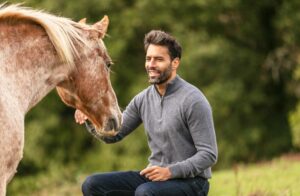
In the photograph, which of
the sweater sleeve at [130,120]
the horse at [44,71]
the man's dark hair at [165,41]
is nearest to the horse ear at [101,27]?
the horse at [44,71]

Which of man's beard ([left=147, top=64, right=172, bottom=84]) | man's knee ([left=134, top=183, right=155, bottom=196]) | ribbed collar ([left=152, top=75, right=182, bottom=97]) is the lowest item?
man's knee ([left=134, top=183, right=155, bottom=196])

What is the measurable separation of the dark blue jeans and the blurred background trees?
1562cm

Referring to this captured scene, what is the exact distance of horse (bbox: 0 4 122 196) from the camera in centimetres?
436

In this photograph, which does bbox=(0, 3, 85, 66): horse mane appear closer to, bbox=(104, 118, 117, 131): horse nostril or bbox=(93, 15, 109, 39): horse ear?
bbox=(93, 15, 109, 39): horse ear

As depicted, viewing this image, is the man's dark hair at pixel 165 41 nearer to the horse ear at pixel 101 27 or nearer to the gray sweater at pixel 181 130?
the gray sweater at pixel 181 130

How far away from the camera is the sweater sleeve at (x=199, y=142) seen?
4930 mm

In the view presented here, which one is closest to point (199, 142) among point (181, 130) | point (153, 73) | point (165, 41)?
point (181, 130)

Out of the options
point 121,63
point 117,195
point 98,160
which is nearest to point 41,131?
point 98,160

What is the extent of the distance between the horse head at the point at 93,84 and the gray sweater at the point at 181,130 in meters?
0.34

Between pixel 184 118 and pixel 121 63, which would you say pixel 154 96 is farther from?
pixel 121 63

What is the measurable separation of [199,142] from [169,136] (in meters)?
0.25

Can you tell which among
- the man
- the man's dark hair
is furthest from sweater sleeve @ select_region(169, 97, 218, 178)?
the man's dark hair

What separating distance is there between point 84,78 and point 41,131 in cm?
1774

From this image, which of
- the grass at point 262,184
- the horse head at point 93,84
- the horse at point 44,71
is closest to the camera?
the horse at point 44,71
